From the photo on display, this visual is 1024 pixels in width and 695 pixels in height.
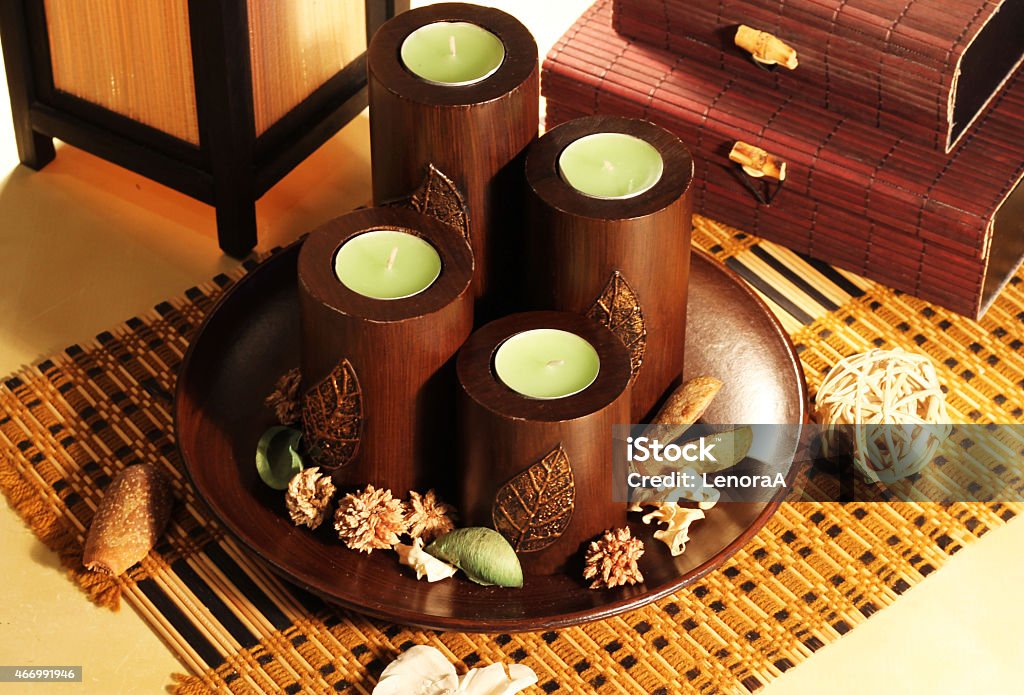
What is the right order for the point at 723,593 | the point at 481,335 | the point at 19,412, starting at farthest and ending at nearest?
the point at 19,412, the point at 723,593, the point at 481,335

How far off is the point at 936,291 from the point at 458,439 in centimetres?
51

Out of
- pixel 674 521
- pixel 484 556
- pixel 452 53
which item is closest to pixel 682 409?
pixel 674 521

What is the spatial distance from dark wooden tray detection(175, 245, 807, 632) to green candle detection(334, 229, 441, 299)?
171mm

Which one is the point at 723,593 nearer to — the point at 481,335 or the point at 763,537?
the point at 763,537

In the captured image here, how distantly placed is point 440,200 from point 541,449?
0.63ft

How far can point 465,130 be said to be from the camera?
0.99 meters

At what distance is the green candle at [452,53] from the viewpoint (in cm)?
101

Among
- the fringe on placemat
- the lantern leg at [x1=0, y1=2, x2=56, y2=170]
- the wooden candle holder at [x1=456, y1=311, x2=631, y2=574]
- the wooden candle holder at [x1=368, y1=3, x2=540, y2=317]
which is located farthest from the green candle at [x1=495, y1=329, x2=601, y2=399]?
the lantern leg at [x1=0, y1=2, x2=56, y2=170]

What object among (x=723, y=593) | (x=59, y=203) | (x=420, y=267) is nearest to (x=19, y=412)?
(x=59, y=203)

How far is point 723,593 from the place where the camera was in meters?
1.09

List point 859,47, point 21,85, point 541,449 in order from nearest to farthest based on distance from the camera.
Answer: point 541,449 < point 859,47 < point 21,85

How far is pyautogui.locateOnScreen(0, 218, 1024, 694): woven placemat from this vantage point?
1.05 m

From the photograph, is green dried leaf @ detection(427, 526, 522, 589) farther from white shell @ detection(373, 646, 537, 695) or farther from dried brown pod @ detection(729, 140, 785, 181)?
dried brown pod @ detection(729, 140, 785, 181)

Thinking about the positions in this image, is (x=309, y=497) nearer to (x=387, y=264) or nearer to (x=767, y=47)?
(x=387, y=264)
